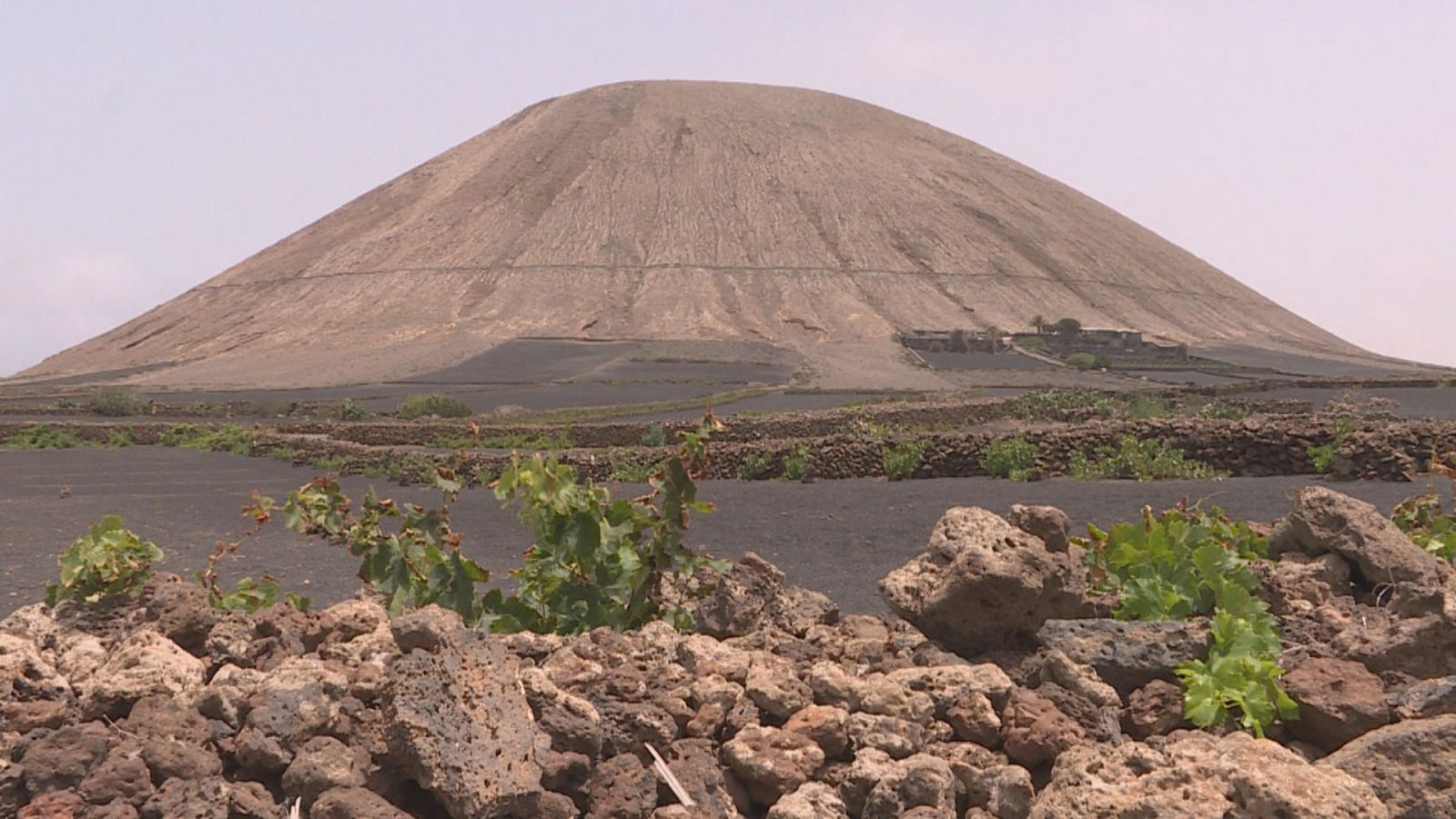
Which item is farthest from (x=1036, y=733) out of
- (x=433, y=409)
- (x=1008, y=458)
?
(x=433, y=409)

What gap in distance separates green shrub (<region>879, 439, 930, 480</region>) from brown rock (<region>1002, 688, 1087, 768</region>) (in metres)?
14.7

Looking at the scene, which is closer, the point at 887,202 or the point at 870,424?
the point at 870,424

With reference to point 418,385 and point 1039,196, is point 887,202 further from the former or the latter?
point 418,385

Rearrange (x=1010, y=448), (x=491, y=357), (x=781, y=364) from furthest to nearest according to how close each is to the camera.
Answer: (x=491, y=357) < (x=781, y=364) < (x=1010, y=448)

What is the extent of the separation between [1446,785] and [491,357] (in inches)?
2612

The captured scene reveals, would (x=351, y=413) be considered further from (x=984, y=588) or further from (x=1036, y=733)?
(x=1036, y=733)

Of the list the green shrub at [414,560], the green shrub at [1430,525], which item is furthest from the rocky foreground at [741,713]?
the green shrub at [1430,525]

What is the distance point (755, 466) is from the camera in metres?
20.0

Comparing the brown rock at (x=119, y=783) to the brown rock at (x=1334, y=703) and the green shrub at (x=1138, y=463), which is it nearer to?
the brown rock at (x=1334, y=703)

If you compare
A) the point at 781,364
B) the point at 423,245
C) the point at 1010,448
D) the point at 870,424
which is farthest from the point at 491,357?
the point at 1010,448

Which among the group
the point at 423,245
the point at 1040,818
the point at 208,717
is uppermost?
the point at 423,245

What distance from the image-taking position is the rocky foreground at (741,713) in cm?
338

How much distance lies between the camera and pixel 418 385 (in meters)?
55.5

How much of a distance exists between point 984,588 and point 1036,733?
0.76 meters
